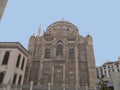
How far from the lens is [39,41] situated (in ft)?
90.8

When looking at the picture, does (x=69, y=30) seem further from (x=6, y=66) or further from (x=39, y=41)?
(x=6, y=66)

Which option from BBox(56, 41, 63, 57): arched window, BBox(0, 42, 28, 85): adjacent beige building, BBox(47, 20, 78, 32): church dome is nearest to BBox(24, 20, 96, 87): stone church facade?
BBox(56, 41, 63, 57): arched window

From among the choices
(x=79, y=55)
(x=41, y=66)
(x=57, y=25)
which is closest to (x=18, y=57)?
(x=41, y=66)

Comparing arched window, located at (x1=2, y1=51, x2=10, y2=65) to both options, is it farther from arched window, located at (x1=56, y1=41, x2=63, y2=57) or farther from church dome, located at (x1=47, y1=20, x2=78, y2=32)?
church dome, located at (x1=47, y1=20, x2=78, y2=32)

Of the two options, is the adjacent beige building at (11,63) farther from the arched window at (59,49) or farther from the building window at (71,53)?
the building window at (71,53)

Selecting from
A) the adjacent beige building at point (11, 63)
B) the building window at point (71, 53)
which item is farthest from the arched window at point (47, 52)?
the adjacent beige building at point (11, 63)

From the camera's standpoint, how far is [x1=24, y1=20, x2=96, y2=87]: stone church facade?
2328cm

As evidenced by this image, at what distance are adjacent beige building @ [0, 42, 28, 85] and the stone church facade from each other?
318cm

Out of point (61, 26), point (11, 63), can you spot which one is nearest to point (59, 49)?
point (61, 26)

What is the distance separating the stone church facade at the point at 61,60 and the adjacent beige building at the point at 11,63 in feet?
10.4

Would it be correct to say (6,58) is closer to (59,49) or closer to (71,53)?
(59,49)

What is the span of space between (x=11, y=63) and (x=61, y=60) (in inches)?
→ 385

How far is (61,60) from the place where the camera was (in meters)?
25.1

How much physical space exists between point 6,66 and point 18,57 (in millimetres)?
2536
